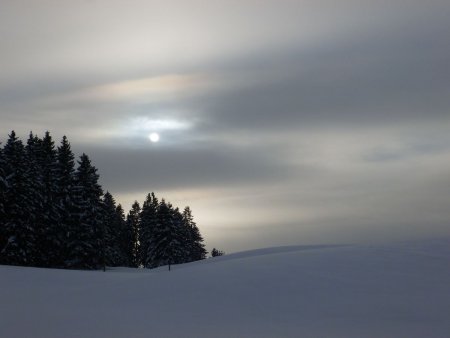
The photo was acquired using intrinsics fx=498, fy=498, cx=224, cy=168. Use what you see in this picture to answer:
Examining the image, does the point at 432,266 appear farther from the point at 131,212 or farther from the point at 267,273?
Answer: the point at 131,212

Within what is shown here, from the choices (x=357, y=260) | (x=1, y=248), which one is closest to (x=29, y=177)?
(x=1, y=248)

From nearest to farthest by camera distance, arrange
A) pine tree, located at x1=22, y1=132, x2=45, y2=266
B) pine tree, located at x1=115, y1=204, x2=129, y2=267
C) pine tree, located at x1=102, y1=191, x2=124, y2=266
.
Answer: pine tree, located at x1=22, y1=132, x2=45, y2=266, pine tree, located at x1=102, y1=191, x2=124, y2=266, pine tree, located at x1=115, y1=204, x2=129, y2=267

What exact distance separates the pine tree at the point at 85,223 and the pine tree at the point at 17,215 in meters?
6.07

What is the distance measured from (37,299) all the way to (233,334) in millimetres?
8966

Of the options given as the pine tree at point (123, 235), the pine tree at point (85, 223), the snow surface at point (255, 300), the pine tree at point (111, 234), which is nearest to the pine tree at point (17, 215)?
the pine tree at point (85, 223)

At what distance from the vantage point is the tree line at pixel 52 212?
45562mm

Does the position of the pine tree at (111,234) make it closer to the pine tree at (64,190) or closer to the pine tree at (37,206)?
the pine tree at (64,190)

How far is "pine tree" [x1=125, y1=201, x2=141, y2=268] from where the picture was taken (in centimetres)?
9901

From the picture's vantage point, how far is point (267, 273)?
22.4 meters

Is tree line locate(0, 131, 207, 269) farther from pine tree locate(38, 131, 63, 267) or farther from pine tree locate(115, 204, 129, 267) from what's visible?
pine tree locate(115, 204, 129, 267)

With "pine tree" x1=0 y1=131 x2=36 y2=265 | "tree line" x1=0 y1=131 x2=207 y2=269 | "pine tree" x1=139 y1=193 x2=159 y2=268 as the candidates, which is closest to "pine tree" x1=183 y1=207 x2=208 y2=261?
"pine tree" x1=139 y1=193 x2=159 y2=268

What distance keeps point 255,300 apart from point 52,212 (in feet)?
128

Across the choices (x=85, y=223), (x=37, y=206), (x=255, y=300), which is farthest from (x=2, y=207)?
(x=255, y=300)

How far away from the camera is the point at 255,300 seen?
18.7 meters
